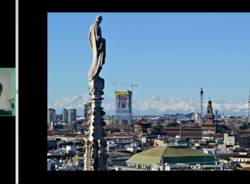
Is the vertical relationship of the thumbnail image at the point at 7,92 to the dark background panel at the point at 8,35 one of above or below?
below

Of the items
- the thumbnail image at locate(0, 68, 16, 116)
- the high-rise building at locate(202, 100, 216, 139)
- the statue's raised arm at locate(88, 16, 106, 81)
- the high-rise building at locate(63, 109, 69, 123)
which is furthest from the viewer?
the high-rise building at locate(202, 100, 216, 139)

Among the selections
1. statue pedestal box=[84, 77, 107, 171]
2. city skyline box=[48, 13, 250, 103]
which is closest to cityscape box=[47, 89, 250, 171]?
city skyline box=[48, 13, 250, 103]

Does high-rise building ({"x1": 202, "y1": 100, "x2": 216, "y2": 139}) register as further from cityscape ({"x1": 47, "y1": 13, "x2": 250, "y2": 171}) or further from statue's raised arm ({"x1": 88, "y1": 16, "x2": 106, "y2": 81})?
statue's raised arm ({"x1": 88, "y1": 16, "x2": 106, "y2": 81})

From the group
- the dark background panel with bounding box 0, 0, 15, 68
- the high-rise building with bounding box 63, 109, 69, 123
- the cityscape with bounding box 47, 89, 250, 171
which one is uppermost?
the dark background panel with bounding box 0, 0, 15, 68

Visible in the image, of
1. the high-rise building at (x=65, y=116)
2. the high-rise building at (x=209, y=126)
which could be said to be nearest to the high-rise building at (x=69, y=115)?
the high-rise building at (x=65, y=116)

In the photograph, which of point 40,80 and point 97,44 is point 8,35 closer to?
point 40,80

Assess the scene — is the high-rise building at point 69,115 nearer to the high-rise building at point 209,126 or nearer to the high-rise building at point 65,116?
the high-rise building at point 65,116
